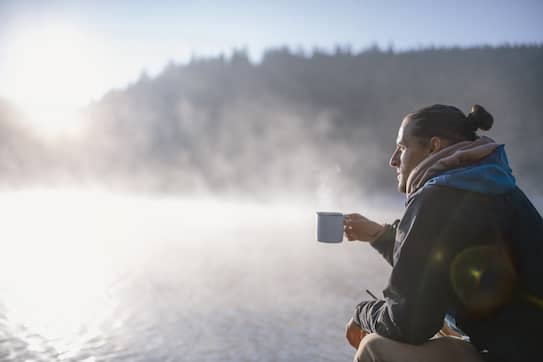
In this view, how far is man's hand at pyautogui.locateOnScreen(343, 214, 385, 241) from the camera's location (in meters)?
1.55

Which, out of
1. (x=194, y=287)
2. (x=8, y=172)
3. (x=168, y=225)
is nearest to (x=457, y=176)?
(x=194, y=287)

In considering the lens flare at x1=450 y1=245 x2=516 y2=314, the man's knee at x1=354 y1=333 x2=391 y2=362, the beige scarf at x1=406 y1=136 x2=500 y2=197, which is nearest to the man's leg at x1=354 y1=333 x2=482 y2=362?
the man's knee at x1=354 y1=333 x2=391 y2=362

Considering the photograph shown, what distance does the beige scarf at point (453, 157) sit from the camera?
1019mm

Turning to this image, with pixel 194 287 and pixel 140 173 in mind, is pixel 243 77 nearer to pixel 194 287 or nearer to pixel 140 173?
pixel 140 173

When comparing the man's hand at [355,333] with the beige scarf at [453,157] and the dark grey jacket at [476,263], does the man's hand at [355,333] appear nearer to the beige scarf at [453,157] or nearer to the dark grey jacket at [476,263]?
the dark grey jacket at [476,263]

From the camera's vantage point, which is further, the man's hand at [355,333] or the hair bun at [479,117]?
the man's hand at [355,333]

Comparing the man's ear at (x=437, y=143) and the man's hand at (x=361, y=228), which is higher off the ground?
the man's ear at (x=437, y=143)

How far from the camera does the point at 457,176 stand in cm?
97

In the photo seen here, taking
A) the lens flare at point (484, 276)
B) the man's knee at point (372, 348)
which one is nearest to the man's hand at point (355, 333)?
the man's knee at point (372, 348)

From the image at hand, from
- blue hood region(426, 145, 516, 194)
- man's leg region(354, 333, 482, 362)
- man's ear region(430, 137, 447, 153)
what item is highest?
man's ear region(430, 137, 447, 153)

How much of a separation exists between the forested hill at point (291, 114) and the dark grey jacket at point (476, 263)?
1831cm

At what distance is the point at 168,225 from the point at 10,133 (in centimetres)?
2730

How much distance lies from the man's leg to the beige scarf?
1.25ft

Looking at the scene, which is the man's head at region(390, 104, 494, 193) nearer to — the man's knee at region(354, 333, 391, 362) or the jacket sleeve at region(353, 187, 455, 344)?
the jacket sleeve at region(353, 187, 455, 344)
